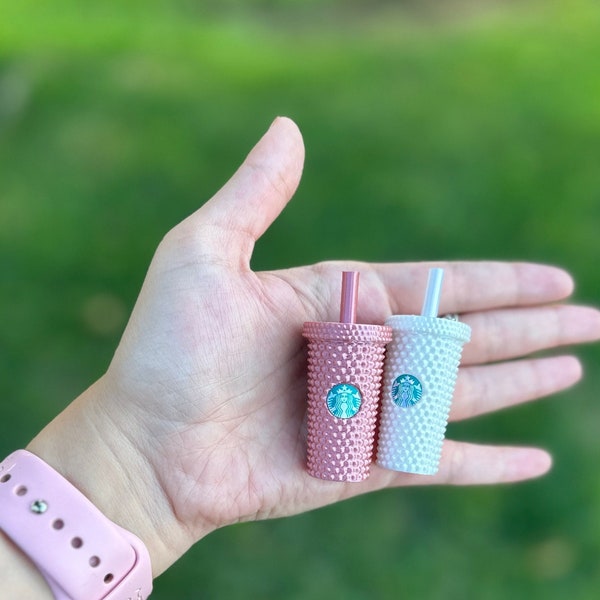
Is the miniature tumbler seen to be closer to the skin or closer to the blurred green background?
the skin

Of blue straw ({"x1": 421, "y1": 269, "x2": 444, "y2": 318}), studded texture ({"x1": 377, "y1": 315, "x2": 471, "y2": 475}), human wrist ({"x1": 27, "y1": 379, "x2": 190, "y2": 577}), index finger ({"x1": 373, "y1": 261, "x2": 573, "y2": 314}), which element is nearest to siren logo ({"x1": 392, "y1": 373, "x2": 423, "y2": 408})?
studded texture ({"x1": 377, "y1": 315, "x2": 471, "y2": 475})

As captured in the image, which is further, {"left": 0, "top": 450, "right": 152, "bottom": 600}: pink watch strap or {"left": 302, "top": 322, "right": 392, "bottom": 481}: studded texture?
{"left": 302, "top": 322, "right": 392, "bottom": 481}: studded texture

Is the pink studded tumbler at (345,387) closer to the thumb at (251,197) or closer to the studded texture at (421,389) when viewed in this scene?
the studded texture at (421,389)

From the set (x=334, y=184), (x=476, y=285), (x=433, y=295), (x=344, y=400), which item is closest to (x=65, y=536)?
(x=344, y=400)

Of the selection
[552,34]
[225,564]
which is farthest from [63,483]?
[552,34]

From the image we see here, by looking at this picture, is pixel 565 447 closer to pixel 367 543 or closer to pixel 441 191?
pixel 367 543

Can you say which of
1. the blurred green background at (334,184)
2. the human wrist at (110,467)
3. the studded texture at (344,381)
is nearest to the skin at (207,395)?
the human wrist at (110,467)
